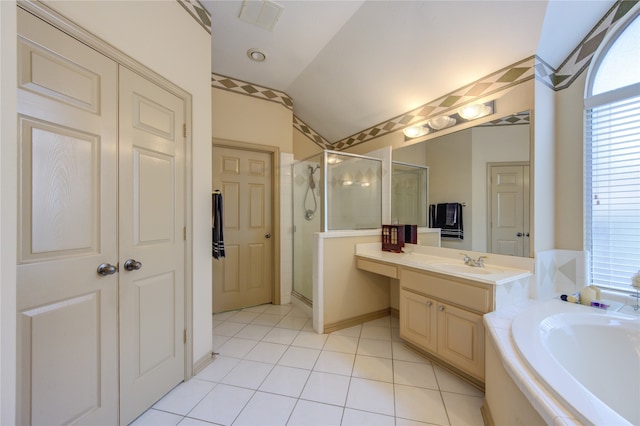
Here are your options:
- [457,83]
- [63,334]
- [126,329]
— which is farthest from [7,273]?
[457,83]

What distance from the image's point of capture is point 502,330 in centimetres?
133

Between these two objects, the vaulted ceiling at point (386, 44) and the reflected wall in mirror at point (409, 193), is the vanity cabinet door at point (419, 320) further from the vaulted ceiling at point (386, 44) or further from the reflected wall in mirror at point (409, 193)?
the vaulted ceiling at point (386, 44)

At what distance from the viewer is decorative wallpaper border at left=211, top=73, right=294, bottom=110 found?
9.13 feet

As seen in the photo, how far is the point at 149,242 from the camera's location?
58.1 inches

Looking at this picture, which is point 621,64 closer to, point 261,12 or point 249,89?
point 261,12

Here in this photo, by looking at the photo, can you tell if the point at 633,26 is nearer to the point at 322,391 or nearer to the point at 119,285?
the point at 322,391

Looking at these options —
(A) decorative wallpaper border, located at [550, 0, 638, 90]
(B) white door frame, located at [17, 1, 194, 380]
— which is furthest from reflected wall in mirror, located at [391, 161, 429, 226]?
(B) white door frame, located at [17, 1, 194, 380]

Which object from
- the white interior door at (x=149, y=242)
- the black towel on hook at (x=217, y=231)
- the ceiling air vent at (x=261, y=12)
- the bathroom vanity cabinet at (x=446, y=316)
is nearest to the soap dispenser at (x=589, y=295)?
the bathroom vanity cabinet at (x=446, y=316)

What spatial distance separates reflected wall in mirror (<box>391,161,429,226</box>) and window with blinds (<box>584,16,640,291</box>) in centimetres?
113

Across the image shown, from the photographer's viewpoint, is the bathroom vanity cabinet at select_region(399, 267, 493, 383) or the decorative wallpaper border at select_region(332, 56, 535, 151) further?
the decorative wallpaper border at select_region(332, 56, 535, 151)

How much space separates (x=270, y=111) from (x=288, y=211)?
129 cm

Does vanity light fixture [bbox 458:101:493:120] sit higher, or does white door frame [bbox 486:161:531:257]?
vanity light fixture [bbox 458:101:493:120]

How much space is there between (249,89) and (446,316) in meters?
3.08

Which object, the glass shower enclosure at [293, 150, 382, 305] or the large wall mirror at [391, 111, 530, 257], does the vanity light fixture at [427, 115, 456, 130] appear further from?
the glass shower enclosure at [293, 150, 382, 305]
